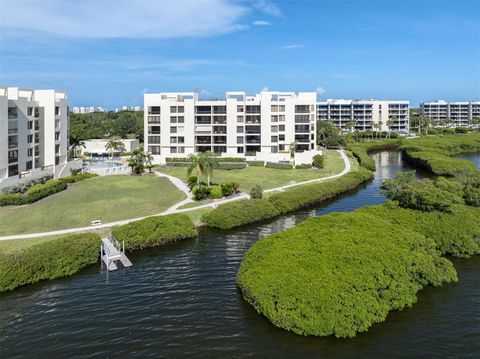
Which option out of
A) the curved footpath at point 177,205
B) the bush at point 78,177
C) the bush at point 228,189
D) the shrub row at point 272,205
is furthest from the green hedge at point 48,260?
the bush at point 78,177

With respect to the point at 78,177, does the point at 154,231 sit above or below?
below

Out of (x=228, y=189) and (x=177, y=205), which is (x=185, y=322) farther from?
(x=228, y=189)

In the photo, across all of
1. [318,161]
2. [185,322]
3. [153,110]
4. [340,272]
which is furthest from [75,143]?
[340,272]

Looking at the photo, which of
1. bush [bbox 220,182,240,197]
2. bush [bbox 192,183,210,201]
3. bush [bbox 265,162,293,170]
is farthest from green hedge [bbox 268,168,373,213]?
bush [bbox 265,162,293,170]

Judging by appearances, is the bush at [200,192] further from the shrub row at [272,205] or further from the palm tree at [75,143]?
the palm tree at [75,143]

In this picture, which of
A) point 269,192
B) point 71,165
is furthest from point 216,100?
Answer: point 269,192

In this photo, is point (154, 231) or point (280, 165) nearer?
point (154, 231)

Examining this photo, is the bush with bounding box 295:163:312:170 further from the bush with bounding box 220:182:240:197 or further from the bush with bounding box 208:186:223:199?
the bush with bounding box 208:186:223:199
